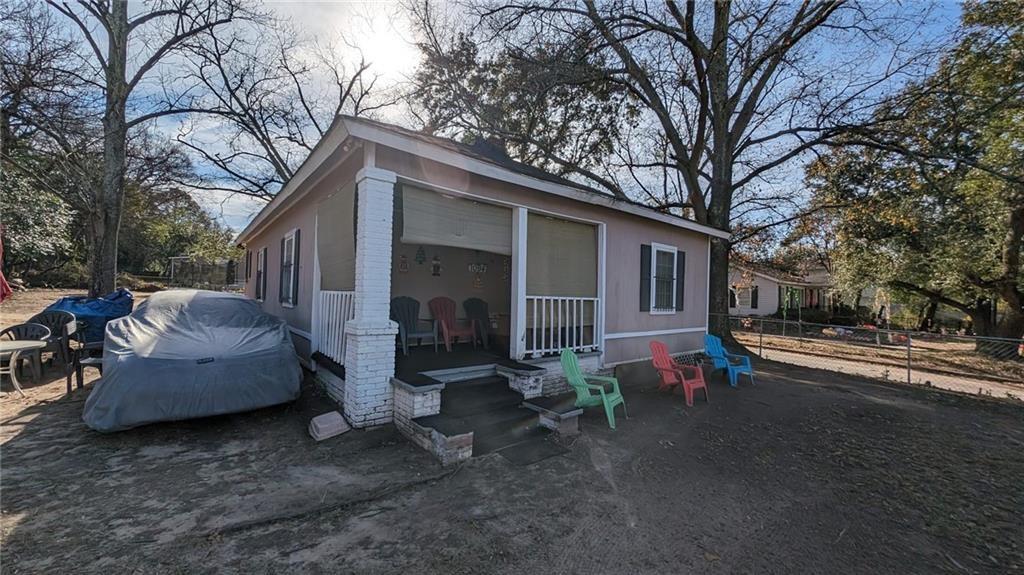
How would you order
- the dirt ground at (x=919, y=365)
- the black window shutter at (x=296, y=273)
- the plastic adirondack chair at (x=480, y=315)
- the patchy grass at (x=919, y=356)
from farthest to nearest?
the patchy grass at (x=919, y=356), the dirt ground at (x=919, y=365), the plastic adirondack chair at (x=480, y=315), the black window shutter at (x=296, y=273)

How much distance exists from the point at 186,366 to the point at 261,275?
7242mm

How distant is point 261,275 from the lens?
33.6 ft

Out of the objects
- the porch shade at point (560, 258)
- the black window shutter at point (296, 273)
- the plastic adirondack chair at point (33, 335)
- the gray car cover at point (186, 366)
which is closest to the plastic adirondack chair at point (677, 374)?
the porch shade at point (560, 258)

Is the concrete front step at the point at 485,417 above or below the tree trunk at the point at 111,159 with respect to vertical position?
below

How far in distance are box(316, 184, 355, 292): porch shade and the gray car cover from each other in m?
0.88

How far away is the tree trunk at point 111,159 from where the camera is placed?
32.7ft

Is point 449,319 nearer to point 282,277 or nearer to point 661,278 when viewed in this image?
point 282,277

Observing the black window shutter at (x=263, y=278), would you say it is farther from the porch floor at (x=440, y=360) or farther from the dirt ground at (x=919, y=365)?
the dirt ground at (x=919, y=365)

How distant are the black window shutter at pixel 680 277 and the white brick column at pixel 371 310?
5.77 metres

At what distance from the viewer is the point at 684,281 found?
7.97 m

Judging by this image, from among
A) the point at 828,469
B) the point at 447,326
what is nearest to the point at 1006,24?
the point at 828,469

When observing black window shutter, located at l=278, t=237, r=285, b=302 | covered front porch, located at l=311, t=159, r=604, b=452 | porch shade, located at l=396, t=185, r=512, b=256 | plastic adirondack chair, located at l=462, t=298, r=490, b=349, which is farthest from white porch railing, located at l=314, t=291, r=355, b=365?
black window shutter, located at l=278, t=237, r=285, b=302

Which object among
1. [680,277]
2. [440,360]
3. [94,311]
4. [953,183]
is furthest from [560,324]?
[953,183]

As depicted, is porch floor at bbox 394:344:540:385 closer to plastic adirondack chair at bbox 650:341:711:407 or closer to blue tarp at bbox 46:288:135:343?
plastic adirondack chair at bbox 650:341:711:407
